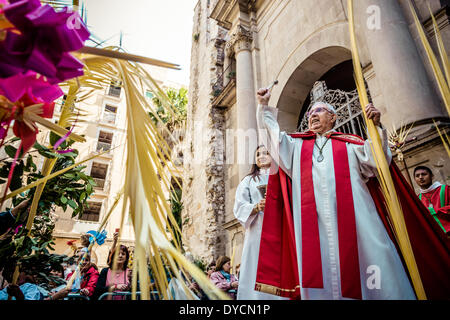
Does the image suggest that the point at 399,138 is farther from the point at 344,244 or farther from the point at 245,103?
the point at 245,103

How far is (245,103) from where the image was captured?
7.66 meters

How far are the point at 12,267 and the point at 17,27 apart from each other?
1.69m

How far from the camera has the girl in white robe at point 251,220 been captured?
8.23 feet

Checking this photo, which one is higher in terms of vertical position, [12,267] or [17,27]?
[17,27]

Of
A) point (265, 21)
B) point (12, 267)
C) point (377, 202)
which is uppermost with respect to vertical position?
point (265, 21)

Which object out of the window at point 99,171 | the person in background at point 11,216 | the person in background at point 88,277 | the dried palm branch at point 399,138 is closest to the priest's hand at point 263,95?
the person in background at point 11,216

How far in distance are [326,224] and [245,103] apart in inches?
240

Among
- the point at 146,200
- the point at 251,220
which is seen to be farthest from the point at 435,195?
the point at 146,200

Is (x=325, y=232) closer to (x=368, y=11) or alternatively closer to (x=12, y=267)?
(x=12, y=267)
